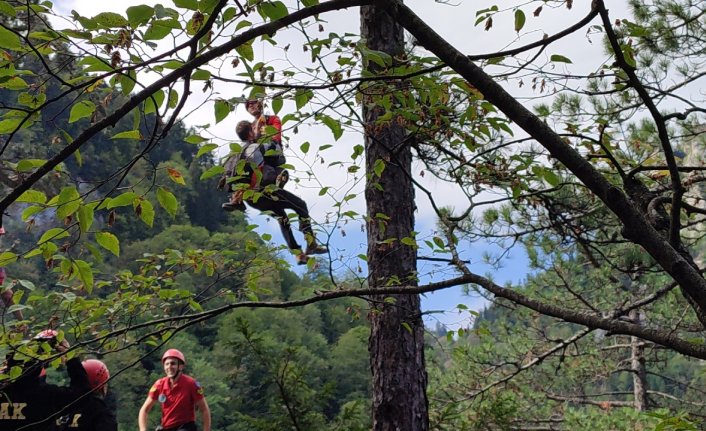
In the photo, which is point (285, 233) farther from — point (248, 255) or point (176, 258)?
point (176, 258)

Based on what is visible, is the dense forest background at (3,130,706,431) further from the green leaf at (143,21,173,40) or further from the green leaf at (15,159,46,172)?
the green leaf at (143,21,173,40)

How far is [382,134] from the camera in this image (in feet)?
11.3

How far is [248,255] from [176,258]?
2.15 ft

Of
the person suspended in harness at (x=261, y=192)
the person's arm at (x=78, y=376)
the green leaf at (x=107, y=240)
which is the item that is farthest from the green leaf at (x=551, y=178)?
the person's arm at (x=78, y=376)

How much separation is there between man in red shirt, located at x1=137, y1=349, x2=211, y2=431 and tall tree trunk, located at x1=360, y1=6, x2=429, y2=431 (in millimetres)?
2621

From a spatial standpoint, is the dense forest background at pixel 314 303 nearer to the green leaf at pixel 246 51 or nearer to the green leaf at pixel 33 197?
Result: the green leaf at pixel 33 197

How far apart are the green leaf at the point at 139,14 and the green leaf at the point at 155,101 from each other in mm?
197

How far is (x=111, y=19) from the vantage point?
119 centimetres

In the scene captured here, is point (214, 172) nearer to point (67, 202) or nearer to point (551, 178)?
point (67, 202)

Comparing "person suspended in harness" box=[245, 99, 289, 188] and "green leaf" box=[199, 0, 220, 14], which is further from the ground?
"person suspended in harness" box=[245, 99, 289, 188]

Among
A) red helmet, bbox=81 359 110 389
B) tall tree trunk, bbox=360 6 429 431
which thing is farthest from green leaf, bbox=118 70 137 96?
red helmet, bbox=81 359 110 389

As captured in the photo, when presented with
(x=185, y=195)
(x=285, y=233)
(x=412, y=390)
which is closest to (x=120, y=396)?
(x=185, y=195)

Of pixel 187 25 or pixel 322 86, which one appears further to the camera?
pixel 322 86

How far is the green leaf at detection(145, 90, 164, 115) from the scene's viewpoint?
1.34 metres
